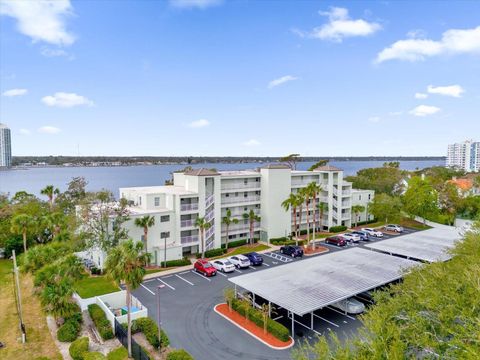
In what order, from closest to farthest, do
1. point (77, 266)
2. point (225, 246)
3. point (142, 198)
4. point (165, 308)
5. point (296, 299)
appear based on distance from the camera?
point (296, 299)
point (77, 266)
point (165, 308)
point (142, 198)
point (225, 246)

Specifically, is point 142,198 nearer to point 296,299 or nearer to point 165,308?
point 165,308

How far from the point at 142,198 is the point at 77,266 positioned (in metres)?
18.0

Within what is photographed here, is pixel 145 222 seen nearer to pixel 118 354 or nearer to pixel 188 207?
pixel 188 207

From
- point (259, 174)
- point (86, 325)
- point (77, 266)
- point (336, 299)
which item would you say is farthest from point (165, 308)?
point (259, 174)

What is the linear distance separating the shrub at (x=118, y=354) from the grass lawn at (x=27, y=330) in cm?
375

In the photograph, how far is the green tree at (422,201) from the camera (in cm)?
5950

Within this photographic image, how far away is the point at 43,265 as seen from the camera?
27.6m

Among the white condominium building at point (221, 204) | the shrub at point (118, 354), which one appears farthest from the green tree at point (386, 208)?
the shrub at point (118, 354)

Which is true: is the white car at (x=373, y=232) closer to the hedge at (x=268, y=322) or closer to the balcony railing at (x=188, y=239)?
the balcony railing at (x=188, y=239)

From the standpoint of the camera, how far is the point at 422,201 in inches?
2338

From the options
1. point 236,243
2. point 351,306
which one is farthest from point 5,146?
point 351,306

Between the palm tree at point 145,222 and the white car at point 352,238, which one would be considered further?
the white car at point 352,238

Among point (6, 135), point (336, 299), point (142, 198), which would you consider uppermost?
point (6, 135)

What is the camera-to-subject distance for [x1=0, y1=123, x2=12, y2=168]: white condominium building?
17151 cm
